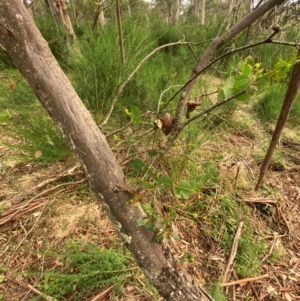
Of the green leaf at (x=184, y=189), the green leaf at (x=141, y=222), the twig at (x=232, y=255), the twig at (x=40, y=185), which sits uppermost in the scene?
the green leaf at (x=184, y=189)

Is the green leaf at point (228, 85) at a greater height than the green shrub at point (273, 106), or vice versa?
the green leaf at point (228, 85)

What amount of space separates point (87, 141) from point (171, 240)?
27.4 inches

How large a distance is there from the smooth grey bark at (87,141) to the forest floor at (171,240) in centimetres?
18

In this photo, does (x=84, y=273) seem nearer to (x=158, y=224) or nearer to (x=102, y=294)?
(x=102, y=294)

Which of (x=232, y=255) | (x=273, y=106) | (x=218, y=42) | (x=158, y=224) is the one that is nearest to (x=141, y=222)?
(x=158, y=224)

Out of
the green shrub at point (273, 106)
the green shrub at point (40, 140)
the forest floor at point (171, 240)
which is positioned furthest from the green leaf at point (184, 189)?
the green shrub at point (273, 106)

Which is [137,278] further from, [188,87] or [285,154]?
[285,154]

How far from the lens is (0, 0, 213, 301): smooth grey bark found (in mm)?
496

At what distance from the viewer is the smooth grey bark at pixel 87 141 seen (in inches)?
19.5

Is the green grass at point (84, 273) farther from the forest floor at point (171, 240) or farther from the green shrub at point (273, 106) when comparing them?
the green shrub at point (273, 106)

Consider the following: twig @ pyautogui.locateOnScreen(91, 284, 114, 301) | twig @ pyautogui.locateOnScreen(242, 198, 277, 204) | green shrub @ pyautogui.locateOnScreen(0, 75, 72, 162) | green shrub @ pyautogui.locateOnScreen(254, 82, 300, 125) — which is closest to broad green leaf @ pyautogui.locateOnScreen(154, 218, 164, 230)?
twig @ pyautogui.locateOnScreen(91, 284, 114, 301)

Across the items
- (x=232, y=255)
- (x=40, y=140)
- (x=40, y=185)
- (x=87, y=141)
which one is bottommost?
(x=232, y=255)

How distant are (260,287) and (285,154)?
1069 mm

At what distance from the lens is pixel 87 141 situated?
1.86ft
